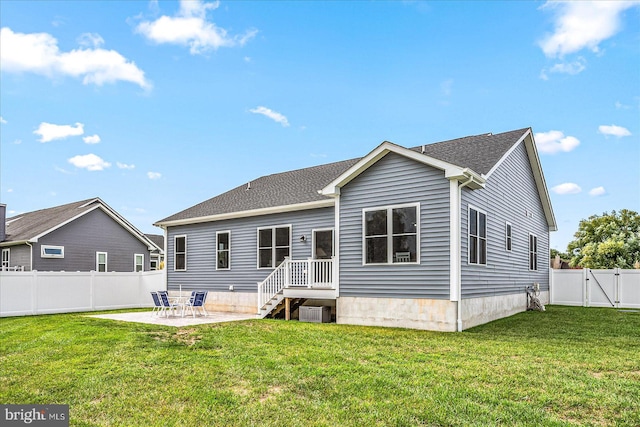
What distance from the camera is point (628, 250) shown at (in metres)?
31.1

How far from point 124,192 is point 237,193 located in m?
9.39

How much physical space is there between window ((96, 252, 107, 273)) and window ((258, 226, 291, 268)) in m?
13.2

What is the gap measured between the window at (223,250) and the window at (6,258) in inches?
529

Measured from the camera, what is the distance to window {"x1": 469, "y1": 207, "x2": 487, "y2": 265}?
11500mm

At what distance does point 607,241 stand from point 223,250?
92.9 ft

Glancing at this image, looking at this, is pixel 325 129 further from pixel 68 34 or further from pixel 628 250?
pixel 628 250

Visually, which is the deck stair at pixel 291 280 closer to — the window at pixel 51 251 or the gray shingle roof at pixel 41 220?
the window at pixel 51 251

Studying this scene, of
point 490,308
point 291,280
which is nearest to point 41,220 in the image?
point 291,280

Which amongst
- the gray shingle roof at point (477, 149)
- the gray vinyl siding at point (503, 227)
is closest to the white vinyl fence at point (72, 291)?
the gray shingle roof at point (477, 149)

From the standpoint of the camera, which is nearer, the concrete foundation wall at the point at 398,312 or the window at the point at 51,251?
the concrete foundation wall at the point at 398,312

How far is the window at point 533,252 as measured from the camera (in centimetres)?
1681

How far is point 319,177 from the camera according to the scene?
55.4ft

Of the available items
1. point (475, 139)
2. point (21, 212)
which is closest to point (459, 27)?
point (475, 139)

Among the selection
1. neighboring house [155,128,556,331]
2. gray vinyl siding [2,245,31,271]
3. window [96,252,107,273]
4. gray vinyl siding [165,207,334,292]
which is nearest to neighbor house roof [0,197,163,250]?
gray vinyl siding [2,245,31,271]
